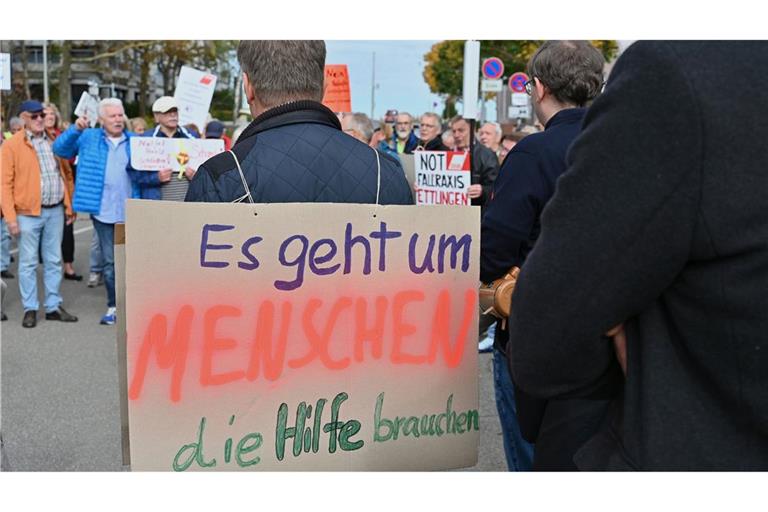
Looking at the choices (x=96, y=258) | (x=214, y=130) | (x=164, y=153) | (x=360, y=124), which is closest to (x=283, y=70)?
(x=360, y=124)

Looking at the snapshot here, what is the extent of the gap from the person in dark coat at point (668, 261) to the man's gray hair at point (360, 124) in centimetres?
576

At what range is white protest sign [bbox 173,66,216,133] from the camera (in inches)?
309

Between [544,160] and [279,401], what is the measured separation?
1198mm

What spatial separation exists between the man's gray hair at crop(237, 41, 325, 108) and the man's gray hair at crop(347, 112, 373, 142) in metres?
4.54

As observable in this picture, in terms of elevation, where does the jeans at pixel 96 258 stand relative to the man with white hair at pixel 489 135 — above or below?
below

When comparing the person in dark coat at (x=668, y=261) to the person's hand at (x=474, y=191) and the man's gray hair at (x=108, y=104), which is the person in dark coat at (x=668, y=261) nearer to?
the person's hand at (x=474, y=191)

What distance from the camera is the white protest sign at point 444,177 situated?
7449 mm

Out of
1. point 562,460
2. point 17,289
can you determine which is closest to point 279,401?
point 562,460

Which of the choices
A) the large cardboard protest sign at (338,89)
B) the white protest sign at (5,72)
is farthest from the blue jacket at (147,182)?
the large cardboard protest sign at (338,89)

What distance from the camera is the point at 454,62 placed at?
40312 mm

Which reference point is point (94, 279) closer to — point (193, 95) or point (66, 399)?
point (193, 95)

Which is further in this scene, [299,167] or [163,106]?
[163,106]

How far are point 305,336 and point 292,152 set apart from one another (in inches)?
22.4

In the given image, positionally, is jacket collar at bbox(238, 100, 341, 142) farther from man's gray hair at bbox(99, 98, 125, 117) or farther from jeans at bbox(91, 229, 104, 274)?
jeans at bbox(91, 229, 104, 274)
